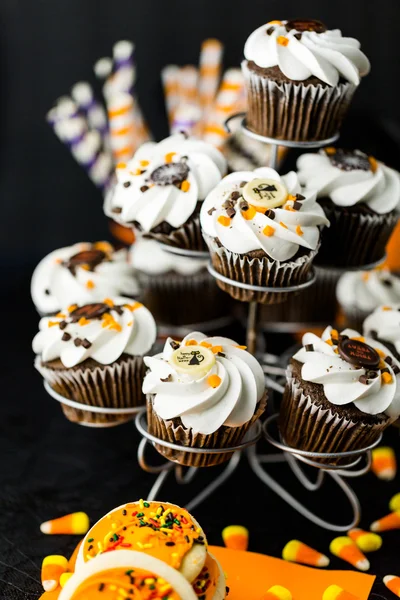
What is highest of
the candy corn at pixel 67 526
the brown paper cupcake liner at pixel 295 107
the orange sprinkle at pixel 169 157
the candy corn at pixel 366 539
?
the brown paper cupcake liner at pixel 295 107

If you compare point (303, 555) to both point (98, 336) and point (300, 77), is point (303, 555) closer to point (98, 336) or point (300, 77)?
point (98, 336)

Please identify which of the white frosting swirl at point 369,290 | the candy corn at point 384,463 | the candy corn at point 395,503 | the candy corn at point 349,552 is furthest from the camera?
the white frosting swirl at point 369,290

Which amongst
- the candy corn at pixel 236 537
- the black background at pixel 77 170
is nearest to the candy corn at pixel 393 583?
the black background at pixel 77 170

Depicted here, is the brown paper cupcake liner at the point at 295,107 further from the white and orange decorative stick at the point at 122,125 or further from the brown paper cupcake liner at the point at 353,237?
the white and orange decorative stick at the point at 122,125

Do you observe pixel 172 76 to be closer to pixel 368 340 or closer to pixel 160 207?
pixel 160 207

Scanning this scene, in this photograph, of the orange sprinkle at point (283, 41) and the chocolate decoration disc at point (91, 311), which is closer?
the orange sprinkle at point (283, 41)

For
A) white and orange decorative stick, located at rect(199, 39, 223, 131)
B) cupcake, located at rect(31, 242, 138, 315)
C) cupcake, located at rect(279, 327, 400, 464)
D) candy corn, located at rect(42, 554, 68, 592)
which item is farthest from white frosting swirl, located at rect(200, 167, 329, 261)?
white and orange decorative stick, located at rect(199, 39, 223, 131)

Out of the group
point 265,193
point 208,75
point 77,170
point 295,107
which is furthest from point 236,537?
point 77,170

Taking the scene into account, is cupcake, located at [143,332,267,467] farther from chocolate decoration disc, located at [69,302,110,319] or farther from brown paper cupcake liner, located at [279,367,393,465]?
chocolate decoration disc, located at [69,302,110,319]
